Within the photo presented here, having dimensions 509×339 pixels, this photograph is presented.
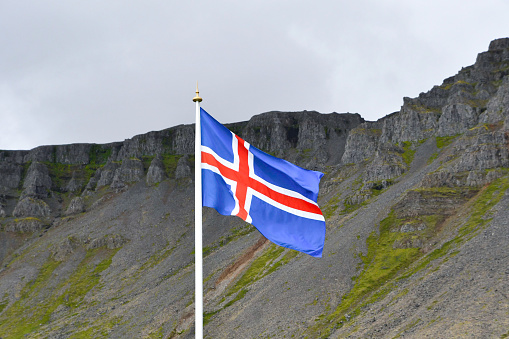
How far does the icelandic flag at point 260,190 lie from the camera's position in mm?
19984

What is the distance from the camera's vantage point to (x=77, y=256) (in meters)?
196

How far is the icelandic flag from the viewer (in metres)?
20.0

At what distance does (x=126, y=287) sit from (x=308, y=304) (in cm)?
8315

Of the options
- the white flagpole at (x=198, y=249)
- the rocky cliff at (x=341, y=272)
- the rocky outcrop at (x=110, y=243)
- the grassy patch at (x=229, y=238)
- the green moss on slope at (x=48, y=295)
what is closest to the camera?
the white flagpole at (x=198, y=249)

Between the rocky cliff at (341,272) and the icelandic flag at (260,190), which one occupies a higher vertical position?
the icelandic flag at (260,190)

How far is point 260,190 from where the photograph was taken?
21234 millimetres

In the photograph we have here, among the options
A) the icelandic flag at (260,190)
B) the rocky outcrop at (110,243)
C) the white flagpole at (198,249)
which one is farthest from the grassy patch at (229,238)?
the white flagpole at (198,249)

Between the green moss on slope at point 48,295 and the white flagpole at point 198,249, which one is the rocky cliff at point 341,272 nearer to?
the green moss on slope at point 48,295

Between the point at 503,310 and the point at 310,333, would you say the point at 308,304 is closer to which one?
the point at 310,333

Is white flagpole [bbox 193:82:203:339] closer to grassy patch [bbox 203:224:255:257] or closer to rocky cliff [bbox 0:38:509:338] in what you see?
rocky cliff [bbox 0:38:509:338]

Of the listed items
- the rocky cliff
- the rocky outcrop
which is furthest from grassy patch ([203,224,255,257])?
the rocky outcrop

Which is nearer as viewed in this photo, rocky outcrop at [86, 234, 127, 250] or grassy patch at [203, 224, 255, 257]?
grassy patch at [203, 224, 255, 257]

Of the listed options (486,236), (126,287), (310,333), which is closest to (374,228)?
(486,236)

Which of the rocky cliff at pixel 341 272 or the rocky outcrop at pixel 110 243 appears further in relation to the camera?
the rocky outcrop at pixel 110 243
